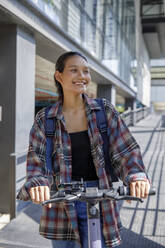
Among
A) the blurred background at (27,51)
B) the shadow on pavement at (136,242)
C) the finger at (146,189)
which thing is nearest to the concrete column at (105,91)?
the blurred background at (27,51)

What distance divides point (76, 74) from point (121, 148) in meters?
0.45

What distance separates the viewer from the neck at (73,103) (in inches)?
68.1

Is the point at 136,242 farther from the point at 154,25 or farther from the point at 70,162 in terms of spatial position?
the point at 154,25

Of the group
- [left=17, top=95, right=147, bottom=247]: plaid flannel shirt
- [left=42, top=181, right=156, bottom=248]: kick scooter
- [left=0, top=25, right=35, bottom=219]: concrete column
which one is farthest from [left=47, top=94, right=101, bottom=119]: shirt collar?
[left=0, top=25, right=35, bottom=219]: concrete column

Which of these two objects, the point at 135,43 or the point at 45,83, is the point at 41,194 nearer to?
the point at 45,83

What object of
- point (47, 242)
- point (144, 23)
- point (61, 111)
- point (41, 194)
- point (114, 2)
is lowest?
point (47, 242)

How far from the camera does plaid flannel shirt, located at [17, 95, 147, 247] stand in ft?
5.08

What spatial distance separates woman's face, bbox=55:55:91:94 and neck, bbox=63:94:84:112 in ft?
0.20

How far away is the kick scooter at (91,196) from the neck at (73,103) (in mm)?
504

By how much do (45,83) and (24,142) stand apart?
9.07m

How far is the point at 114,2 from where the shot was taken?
43.5 ft

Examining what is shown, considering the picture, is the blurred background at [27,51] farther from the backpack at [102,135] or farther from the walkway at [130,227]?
the backpack at [102,135]

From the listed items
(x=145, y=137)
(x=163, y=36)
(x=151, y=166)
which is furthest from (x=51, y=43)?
(x=163, y=36)

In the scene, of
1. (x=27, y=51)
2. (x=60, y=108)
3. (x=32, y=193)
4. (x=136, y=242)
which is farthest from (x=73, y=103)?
(x=27, y=51)
